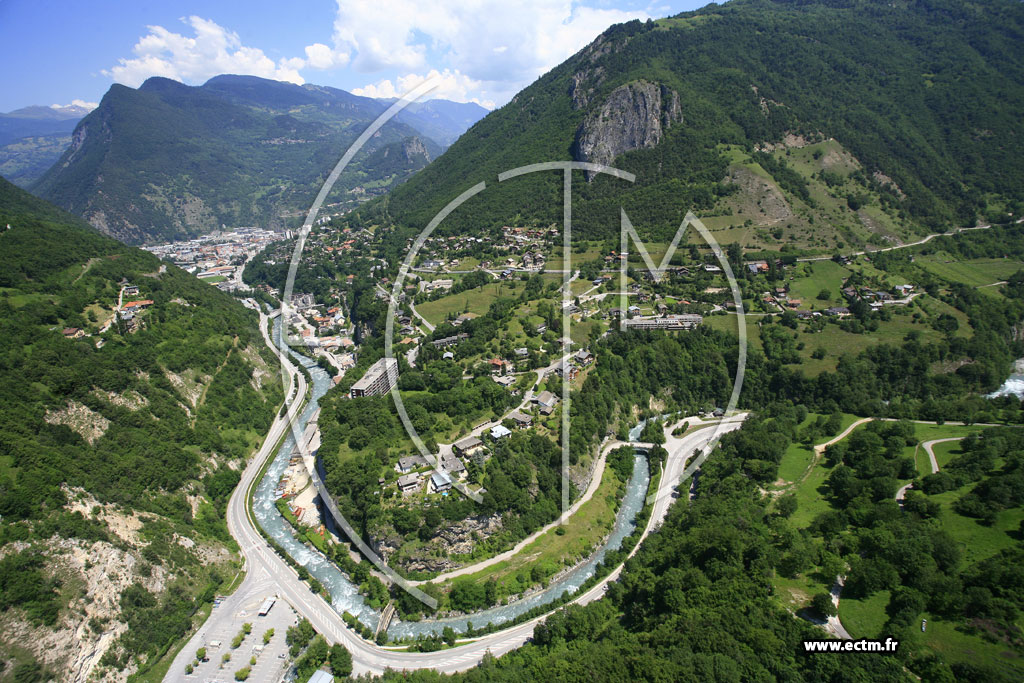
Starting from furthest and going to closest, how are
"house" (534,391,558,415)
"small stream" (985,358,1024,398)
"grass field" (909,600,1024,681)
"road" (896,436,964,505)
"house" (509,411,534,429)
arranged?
1. "small stream" (985,358,1024,398)
2. "house" (534,391,558,415)
3. "house" (509,411,534,429)
4. "road" (896,436,964,505)
5. "grass field" (909,600,1024,681)

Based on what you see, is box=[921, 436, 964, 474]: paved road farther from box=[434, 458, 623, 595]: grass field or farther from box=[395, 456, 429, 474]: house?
box=[395, 456, 429, 474]: house

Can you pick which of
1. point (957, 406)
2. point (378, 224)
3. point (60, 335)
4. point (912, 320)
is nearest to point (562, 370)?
point (957, 406)

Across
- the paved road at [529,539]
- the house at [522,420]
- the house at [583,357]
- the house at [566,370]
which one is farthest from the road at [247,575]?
the house at [583,357]

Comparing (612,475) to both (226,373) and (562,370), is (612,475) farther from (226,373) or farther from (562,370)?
(226,373)

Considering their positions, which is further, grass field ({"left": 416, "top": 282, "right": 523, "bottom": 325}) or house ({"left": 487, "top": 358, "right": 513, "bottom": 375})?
grass field ({"left": 416, "top": 282, "right": 523, "bottom": 325})

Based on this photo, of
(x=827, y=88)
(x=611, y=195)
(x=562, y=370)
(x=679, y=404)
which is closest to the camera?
(x=562, y=370)

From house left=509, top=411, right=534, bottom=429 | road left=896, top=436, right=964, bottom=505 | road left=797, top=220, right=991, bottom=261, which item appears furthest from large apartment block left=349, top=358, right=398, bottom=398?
road left=797, top=220, right=991, bottom=261

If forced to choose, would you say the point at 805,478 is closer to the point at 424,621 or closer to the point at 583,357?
the point at 583,357
